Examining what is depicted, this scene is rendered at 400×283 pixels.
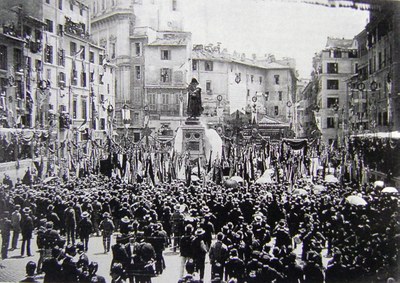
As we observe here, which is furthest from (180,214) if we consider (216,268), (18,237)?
(18,237)

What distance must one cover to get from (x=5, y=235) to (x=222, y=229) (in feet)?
15.8

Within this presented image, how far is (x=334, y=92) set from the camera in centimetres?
1656

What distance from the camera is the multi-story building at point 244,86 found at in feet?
59.6

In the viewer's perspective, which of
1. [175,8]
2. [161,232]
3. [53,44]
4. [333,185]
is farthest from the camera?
[333,185]

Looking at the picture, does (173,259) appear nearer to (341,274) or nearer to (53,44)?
(341,274)

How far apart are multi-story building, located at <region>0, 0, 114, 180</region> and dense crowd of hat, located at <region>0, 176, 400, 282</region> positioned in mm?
1799

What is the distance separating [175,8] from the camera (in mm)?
12312

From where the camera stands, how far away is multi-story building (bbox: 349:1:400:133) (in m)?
13.8

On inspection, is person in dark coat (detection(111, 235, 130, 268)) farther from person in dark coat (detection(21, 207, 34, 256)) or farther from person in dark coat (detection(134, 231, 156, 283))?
person in dark coat (detection(21, 207, 34, 256))

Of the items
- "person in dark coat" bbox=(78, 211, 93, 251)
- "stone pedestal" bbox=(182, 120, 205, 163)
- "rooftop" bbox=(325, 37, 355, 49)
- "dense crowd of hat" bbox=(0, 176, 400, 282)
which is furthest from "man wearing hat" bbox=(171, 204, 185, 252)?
"stone pedestal" bbox=(182, 120, 205, 163)

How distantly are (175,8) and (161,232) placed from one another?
6.23 m

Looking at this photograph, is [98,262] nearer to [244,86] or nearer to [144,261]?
[144,261]

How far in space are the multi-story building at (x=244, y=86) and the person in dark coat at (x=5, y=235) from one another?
32.5 ft

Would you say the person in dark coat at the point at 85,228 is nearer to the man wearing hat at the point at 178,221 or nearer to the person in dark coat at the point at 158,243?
the person in dark coat at the point at 158,243
